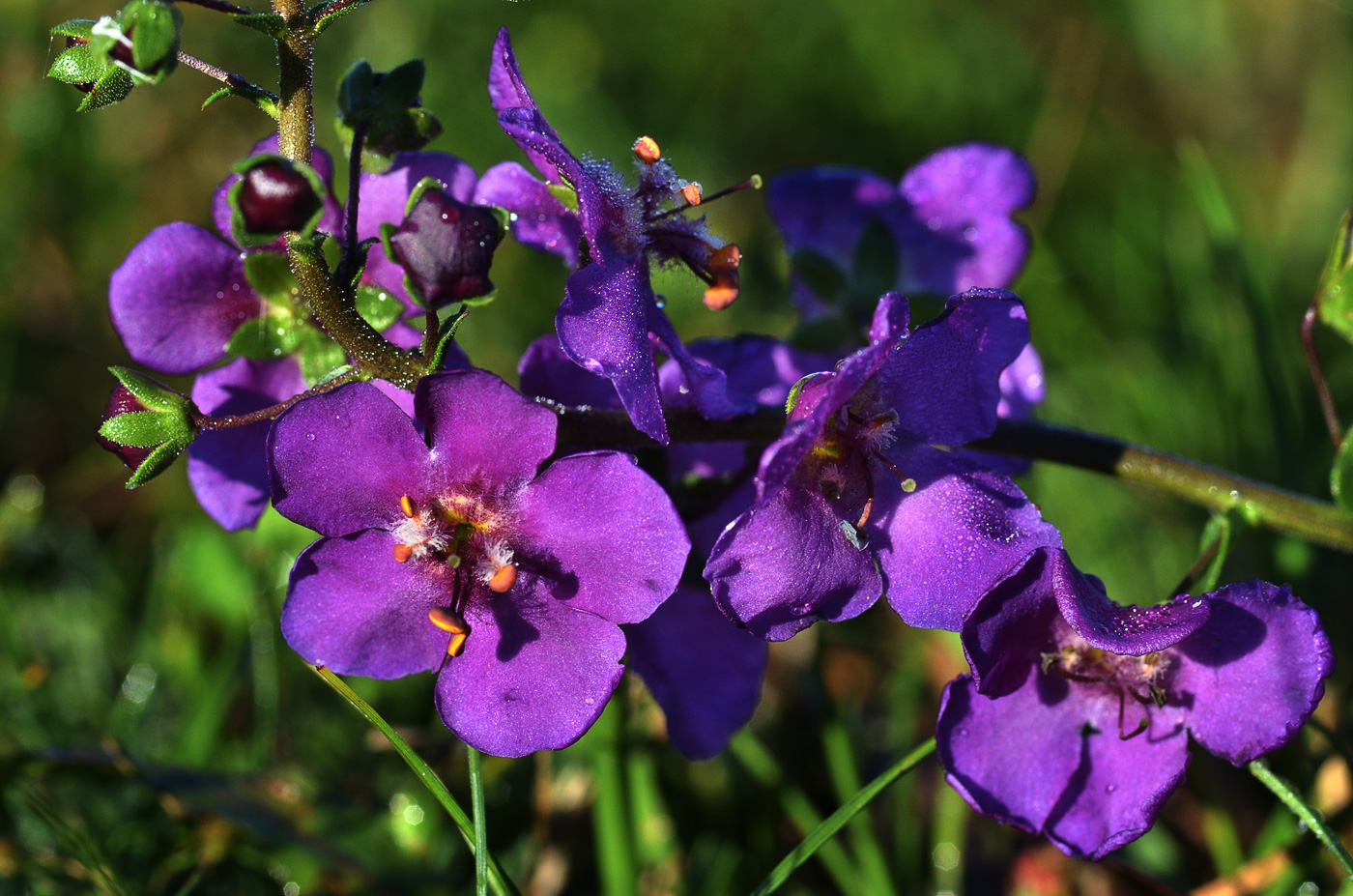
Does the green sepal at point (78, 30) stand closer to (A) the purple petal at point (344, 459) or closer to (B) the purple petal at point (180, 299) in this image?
(B) the purple petal at point (180, 299)

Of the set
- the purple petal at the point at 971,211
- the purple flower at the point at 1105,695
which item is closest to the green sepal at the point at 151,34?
the purple flower at the point at 1105,695

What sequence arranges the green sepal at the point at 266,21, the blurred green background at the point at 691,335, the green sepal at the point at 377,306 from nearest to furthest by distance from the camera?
the green sepal at the point at 266,21, the green sepal at the point at 377,306, the blurred green background at the point at 691,335

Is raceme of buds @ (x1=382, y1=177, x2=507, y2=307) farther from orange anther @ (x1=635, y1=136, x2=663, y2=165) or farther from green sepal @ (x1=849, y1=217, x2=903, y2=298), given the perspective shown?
green sepal @ (x1=849, y1=217, x2=903, y2=298)

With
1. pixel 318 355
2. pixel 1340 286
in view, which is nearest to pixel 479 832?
pixel 318 355

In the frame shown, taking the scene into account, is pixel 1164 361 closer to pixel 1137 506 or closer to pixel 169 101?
pixel 1137 506

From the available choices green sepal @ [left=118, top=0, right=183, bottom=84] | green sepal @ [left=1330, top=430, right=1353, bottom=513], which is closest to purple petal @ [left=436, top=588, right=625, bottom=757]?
green sepal @ [left=118, top=0, right=183, bottom=84]

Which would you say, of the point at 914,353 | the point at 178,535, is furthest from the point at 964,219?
the point at 178,535
